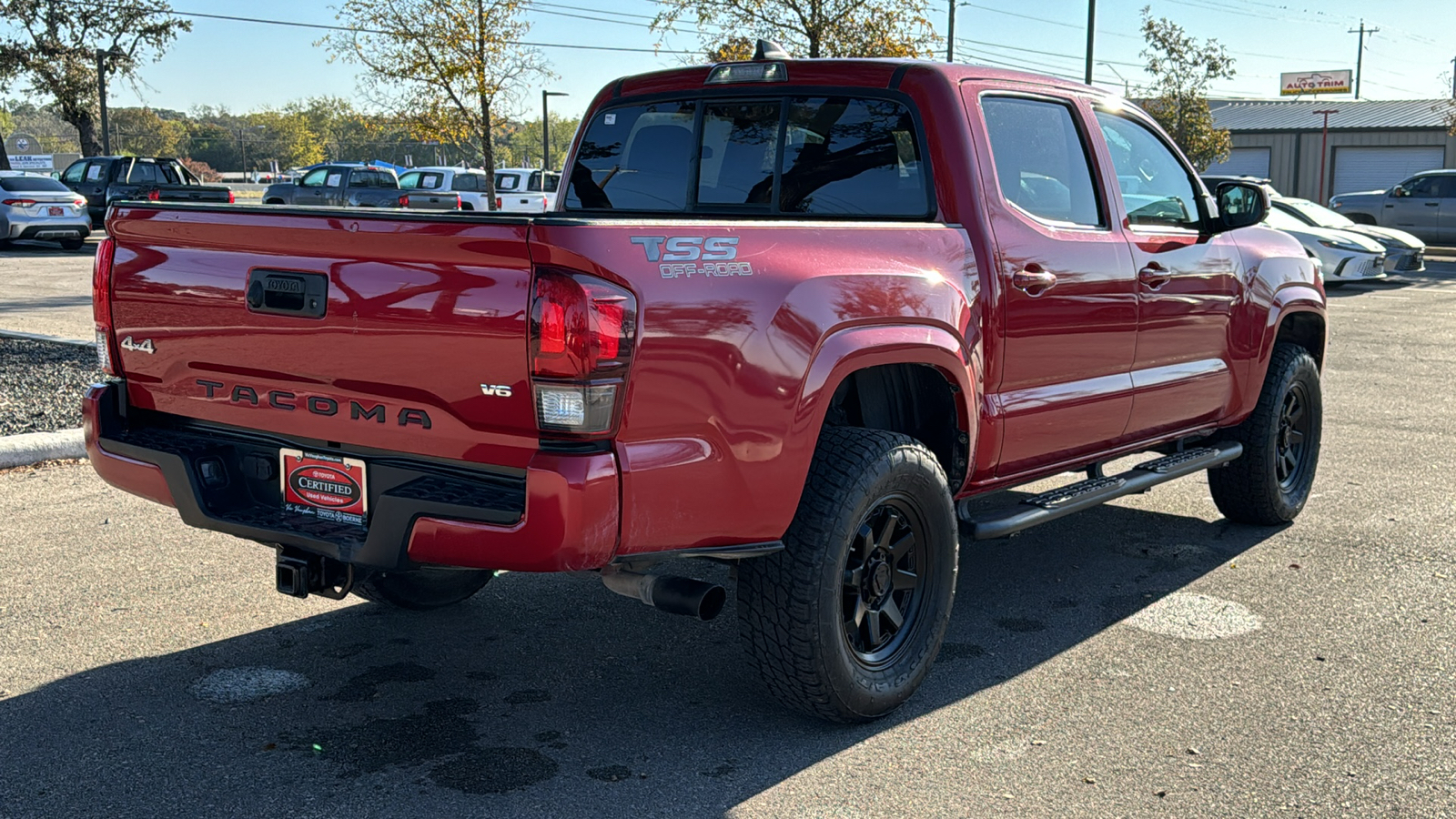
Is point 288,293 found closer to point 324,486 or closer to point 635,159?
point 324,486

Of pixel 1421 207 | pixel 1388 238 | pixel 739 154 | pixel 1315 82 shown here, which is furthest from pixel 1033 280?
pixel 1315 82

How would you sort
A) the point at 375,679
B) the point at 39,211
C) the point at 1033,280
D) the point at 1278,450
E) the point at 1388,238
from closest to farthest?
1. the point at 375,679
2. the point at 1033,280
3. the point at 1278,450
4. the point at 1388,238
5. the point at 39,211

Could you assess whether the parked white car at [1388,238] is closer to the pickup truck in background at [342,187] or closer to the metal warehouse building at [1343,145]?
the pickup truck in background at [342,187]

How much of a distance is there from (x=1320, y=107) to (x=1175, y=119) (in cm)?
1787

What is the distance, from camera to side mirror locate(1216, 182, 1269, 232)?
5.60 metres

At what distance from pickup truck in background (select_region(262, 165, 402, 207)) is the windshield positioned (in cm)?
1852

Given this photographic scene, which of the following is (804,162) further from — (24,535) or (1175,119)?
(1175,119)

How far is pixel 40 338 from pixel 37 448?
3981mm

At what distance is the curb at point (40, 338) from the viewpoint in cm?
1025

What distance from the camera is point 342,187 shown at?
1211 inches

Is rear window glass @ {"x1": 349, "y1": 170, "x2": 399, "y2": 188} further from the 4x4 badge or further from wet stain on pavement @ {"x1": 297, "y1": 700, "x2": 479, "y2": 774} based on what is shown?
wet stain on pavement @ {"x1": 297, "y1": 700, "x2": 479, "y2": 774}

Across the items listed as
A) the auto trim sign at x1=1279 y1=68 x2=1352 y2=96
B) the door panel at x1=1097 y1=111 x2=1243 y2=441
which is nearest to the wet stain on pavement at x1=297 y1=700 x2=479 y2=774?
the door panel at x1=1097 y1=111 x2=1243 y2=441

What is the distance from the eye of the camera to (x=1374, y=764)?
368 cm

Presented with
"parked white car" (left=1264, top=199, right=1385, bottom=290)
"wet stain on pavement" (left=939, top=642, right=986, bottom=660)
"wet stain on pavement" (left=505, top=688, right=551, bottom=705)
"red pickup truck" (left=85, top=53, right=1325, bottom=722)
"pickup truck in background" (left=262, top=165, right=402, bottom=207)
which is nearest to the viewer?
"red pickup truck" (left=85, top=53, right=1325, bottom=722)
